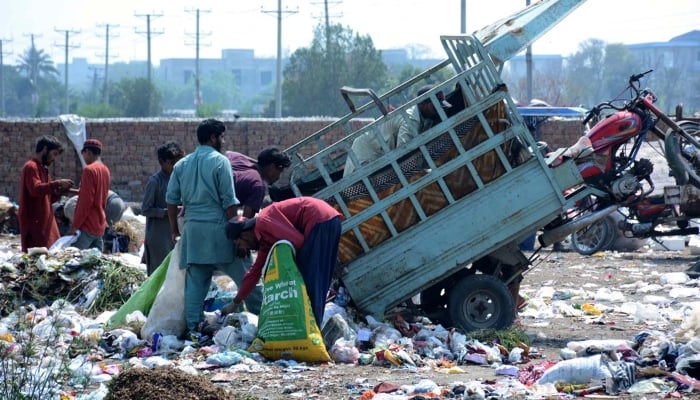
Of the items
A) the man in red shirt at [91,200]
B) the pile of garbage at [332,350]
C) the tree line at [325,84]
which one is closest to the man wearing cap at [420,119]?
the pile of garbage at [332,350]

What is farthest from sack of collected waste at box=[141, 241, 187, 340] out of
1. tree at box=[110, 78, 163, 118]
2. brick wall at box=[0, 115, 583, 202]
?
tree at box=[110, 78, 163, 118]

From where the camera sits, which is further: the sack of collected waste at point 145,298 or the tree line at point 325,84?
the tree line at point 325,84

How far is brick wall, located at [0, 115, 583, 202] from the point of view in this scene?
20.1m

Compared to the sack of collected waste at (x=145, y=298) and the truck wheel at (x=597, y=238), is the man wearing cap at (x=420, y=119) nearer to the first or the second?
the sack of collected waste at (x=145, y=298)

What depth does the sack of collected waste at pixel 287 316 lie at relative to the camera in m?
7.45

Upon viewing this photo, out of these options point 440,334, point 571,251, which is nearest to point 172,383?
point 440,334

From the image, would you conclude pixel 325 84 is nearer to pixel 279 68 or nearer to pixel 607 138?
pixel 279 68

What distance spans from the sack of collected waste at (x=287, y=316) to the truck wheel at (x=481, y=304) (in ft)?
5.13

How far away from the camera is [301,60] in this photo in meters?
52.4

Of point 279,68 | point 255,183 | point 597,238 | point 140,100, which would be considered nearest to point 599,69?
point 140,100

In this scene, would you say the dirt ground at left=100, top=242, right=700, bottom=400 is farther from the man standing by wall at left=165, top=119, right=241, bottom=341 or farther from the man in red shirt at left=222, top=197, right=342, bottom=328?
the man standing by wall at left=165, top=119, right=241, bottom=341

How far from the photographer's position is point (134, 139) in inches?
821

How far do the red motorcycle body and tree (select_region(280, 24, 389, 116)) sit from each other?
1645 inches

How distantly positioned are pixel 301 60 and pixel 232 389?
1824 inches
